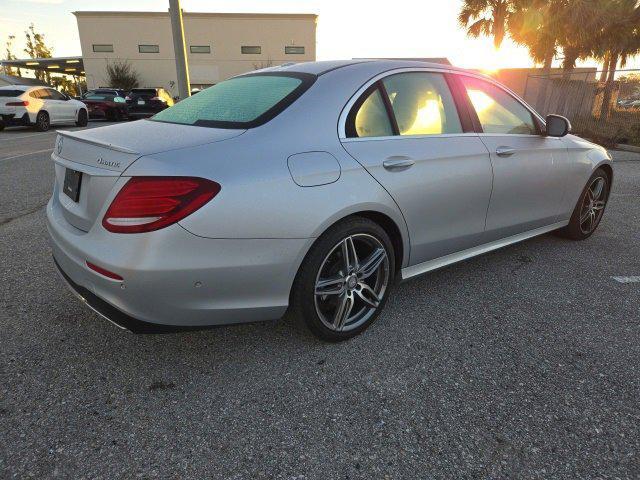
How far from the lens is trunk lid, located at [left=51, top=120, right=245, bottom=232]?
1999 mm

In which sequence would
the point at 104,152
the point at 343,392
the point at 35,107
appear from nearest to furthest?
the point at 104,152 → the point at 343,392 → the point at 35,107

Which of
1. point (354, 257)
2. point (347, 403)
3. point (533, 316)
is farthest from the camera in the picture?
point (533, 316)

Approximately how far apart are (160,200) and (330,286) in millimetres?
1045

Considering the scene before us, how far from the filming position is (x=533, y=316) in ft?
9.73

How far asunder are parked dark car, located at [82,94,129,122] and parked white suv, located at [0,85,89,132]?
3963 millimetres

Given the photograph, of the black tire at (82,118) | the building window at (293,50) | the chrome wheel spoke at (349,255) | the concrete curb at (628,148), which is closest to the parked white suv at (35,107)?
the black tire at (82,118)

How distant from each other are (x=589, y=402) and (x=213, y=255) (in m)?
1.90

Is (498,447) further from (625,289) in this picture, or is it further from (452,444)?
(625,289)

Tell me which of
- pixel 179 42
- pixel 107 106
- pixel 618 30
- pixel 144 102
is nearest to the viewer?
pixel 179 42

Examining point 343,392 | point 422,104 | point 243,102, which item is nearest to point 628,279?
point 422,104

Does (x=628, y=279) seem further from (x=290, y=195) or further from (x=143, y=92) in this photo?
(x=143, y=92)

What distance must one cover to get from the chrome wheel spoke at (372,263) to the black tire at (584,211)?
256cm

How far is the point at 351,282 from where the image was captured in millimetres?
2568

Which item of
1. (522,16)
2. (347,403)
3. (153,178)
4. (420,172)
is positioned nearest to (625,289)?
(420,172)
